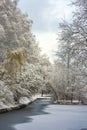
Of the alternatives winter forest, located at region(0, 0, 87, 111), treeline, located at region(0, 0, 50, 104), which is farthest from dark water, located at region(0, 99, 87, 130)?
treeline, located at region(0, 0, 50, 104)

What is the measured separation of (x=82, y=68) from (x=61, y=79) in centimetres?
3116

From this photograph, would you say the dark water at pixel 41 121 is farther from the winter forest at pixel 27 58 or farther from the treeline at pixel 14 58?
the treeline at pixel 14 58

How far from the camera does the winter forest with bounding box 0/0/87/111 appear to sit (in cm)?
1391

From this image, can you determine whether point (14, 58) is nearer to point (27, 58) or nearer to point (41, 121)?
point (41, 121)

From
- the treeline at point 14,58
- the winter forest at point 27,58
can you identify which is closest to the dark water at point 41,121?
the winter forest at point 27,58

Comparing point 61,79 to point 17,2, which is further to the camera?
point 61,79

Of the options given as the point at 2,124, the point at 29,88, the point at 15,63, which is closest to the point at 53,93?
the point at 29,88

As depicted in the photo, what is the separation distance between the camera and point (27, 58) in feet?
118

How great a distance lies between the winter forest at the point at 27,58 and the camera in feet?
45.6

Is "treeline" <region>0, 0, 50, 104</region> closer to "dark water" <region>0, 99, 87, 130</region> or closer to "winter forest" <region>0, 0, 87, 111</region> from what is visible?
"winter forest" <region>0, 0, 87, 111</region>

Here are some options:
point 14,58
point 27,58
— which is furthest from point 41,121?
point 27,58

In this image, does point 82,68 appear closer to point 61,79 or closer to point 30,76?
point 30,76

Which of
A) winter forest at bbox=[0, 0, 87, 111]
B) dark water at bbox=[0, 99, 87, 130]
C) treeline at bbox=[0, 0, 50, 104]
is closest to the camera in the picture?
winter forest at bbox=[0, 0, 87, 111]

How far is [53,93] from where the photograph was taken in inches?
1891
